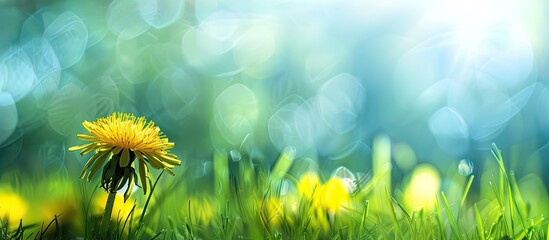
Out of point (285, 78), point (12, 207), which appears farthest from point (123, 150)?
point (285, 78)

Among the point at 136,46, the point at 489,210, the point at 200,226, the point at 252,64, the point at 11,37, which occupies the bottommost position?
the point at 489,210

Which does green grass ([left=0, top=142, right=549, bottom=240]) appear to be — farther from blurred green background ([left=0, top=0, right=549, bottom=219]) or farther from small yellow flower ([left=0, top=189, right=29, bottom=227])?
blurred green background ([left=0, top=0, right=549, bottom=219])

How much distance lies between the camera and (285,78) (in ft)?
5.57

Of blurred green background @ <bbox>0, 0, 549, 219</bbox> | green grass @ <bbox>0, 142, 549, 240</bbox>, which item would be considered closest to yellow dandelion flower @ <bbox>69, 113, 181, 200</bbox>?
green grass @ <bbox>0, 142, 549, 240</bbox>

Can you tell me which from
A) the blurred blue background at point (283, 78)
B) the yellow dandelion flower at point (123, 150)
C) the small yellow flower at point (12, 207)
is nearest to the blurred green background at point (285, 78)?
the blurred blue background at point (283, 78)

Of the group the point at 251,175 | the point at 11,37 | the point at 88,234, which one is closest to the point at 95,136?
the point at 88,234

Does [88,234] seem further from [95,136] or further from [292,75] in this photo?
[292,75]

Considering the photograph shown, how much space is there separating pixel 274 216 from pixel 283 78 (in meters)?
0.80

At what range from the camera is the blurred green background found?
146 cm

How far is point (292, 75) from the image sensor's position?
170 centimetres

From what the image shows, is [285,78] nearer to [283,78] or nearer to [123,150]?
[283,78]

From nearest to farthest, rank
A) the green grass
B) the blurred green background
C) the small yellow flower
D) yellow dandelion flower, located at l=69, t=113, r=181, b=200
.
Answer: yellow dandelion flower, located at l=69, t=113, r=181, b=200 < the green grass < the small yellow flower < the blurred green background

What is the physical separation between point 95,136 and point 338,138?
0.80m

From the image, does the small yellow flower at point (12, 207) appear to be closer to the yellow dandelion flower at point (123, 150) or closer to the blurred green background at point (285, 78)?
the blurred green background at point (285, 78)
